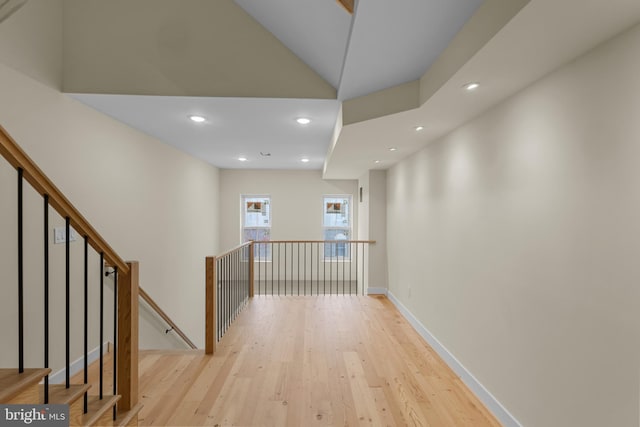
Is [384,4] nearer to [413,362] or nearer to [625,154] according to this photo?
[625,154]

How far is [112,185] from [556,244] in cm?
362

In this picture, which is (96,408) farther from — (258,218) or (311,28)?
(258,218)

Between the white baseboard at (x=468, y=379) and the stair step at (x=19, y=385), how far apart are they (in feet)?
8.43

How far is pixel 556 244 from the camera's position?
5.50ft

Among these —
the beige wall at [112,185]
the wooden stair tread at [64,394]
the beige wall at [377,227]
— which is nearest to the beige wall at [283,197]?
the beige wall at [112,185]

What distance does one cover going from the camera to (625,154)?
1312 mm

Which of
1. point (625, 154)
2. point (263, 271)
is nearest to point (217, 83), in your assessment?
point (625, 154)

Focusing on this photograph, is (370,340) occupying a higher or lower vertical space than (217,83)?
lower

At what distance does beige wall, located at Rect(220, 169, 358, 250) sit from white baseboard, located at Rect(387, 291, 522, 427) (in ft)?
11.6

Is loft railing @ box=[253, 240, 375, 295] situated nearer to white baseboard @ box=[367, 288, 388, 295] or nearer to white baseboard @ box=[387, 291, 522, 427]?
white baseboard @ box=[367, 288, 388, 295]

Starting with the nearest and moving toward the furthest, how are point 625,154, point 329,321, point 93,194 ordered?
point 625,154, point 93,194, point 329,321

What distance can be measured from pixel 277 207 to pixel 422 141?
14.0 feet

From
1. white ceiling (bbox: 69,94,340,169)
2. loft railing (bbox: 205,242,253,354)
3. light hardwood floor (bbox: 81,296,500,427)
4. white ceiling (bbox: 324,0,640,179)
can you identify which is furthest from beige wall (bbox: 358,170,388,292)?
white ceiling (bbox: 324,0,640,179)

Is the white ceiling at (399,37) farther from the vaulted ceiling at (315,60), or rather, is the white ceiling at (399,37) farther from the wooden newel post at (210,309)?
the wooden newel post at (210,309)
